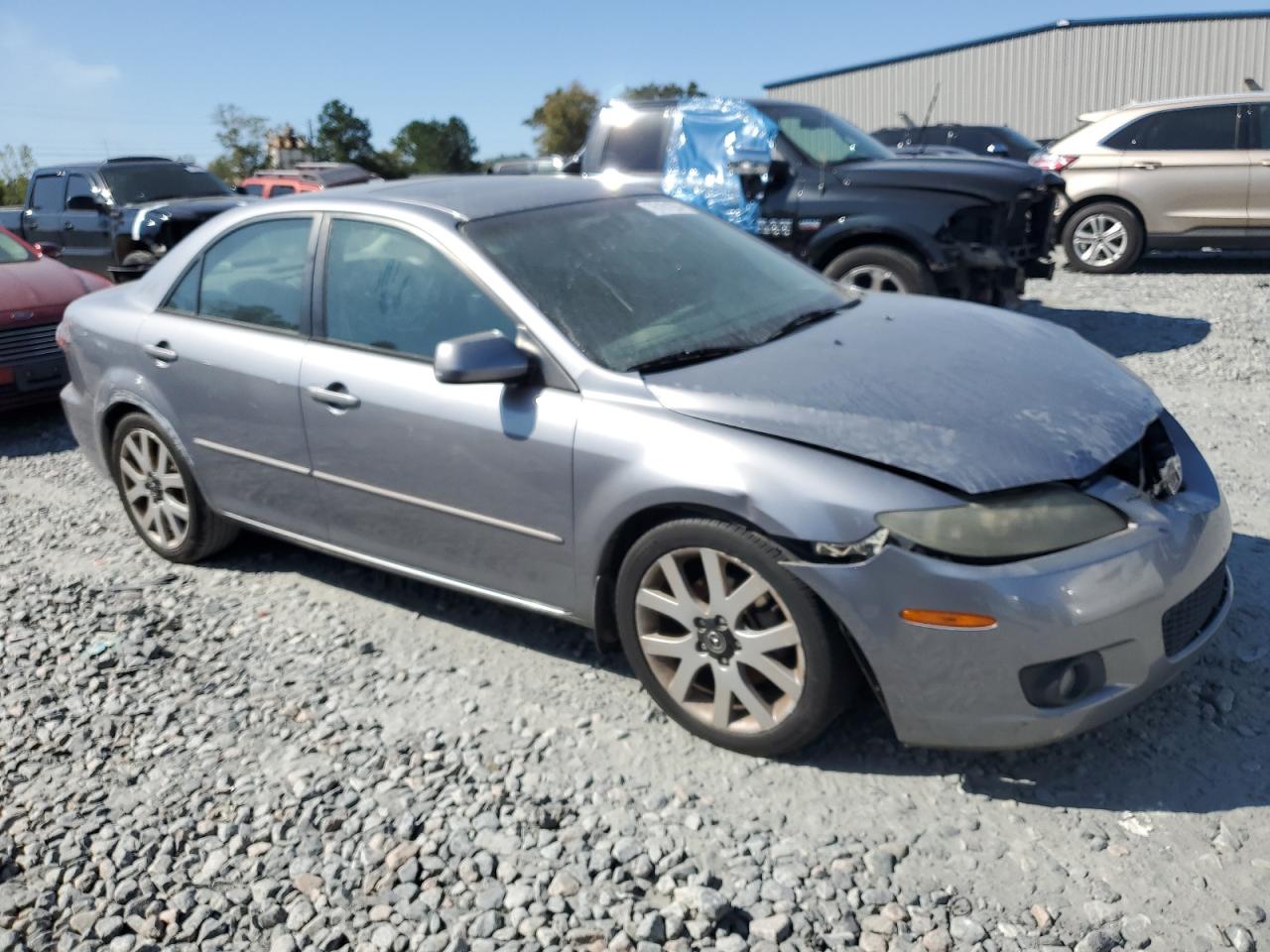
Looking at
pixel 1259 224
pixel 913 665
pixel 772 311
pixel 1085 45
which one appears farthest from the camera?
pixel 1085 45

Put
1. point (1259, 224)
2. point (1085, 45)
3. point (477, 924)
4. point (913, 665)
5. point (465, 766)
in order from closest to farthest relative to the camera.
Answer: point (477, 924)
point (913, 665)
point (465, 766)
point (1259, 224)
point (1085, 45)

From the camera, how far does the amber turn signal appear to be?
9.17 ft

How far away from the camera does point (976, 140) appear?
17.1 metres

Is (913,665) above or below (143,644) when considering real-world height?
above

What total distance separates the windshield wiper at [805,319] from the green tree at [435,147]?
6108cm

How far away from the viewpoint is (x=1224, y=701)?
3.40m

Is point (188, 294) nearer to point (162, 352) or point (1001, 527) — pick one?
point (162, 352)

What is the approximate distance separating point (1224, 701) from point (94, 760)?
343 cm

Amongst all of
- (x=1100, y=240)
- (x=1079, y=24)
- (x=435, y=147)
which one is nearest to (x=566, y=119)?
(x=435, y=147)

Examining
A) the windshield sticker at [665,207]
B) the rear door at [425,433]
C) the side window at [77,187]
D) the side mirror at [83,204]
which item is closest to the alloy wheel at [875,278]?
the windshield sticker at [665,207]

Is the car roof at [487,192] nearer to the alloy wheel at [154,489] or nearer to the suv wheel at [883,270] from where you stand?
the alloy wheel at [154,489]

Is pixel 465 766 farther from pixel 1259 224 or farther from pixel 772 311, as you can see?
pixel 1259 224

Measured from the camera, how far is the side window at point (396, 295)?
3.70 metres

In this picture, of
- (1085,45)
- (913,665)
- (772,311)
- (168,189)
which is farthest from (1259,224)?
(1085,45)
